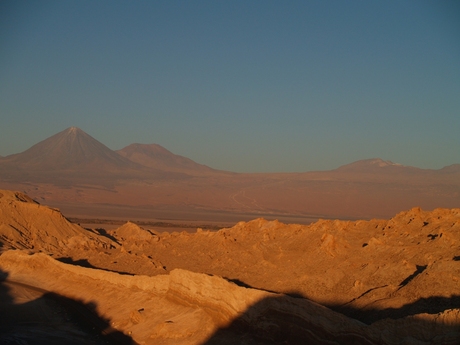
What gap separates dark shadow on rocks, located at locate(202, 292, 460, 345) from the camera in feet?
27.1

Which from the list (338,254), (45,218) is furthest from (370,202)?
(338,254)

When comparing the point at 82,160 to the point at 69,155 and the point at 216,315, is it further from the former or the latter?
the point at 216,315

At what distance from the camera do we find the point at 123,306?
48.5ft

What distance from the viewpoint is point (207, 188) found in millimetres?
105625

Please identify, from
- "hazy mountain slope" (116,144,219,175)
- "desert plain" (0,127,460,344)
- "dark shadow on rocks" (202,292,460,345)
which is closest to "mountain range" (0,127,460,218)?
"hazy mountain slope" (116,144,219,175)

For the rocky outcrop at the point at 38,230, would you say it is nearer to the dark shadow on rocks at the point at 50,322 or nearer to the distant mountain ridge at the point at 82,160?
the dark shadow on rocks at the point at 50,322

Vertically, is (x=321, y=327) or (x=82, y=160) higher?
(x=82, y=160)

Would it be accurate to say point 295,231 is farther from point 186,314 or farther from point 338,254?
point 186,314

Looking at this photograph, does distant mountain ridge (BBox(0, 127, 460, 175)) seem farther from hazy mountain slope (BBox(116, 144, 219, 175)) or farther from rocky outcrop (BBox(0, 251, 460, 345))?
rocky outcrop (BBox(0, 251, 460, 345))

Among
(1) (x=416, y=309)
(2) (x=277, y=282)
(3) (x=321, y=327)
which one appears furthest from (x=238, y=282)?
(1) (x=416, y=309)

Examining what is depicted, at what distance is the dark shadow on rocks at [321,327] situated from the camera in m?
8.27

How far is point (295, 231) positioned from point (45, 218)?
14023 millimetres

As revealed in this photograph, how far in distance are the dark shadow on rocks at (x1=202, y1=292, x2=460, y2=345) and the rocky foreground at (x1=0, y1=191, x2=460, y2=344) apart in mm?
19

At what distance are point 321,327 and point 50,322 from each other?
8536 mm
